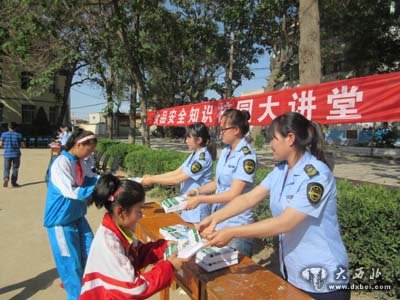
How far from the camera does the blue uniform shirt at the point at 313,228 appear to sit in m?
1.65

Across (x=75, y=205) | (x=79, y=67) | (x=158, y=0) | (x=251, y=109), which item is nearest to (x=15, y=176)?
(x=158, y=0)

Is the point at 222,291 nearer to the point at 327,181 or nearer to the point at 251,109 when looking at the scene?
the point at 327,181

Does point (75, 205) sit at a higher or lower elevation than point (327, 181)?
lower

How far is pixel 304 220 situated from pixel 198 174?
155 centimetres

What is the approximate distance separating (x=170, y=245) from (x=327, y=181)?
3.21ft

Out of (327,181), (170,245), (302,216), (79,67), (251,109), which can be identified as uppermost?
(79,67)

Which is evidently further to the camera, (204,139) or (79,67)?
(79,67)

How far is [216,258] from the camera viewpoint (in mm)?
2078

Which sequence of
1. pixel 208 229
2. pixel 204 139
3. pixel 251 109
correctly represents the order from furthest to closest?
pixel 251 109 < pixel 204 139 < pixel 208 229

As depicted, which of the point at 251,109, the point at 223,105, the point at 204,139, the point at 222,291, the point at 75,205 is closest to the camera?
the point at 222,291

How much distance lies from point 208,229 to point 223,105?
512 cm

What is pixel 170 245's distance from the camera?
2039 millimetres

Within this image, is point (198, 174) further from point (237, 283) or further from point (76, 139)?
point (237, 283)

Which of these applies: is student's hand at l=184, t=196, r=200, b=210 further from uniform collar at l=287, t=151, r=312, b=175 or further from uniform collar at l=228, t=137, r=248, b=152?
uniform collar at l=287, t=151, r=312, b=175
